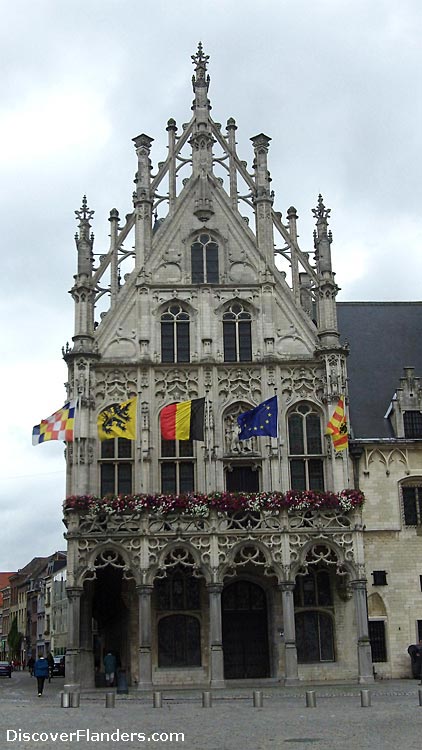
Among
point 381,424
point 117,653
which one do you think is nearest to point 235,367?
point 381,424

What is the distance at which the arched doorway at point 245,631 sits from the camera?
116 feet

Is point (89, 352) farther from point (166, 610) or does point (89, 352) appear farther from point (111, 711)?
point (111, 711)

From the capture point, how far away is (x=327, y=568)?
118 ft

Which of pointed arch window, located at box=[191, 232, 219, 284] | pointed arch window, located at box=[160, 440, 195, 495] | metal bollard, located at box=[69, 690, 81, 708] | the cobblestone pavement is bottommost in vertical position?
the cobblestone pavement

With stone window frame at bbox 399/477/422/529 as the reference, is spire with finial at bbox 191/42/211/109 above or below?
above

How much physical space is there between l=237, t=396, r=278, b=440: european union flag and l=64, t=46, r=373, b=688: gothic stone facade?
7.03 ft

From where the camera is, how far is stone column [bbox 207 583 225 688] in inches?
1280

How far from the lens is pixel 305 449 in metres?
36.6

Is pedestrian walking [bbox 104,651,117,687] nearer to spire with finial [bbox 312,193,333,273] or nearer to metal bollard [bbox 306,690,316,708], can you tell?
metal bollard [bbox 306,690,316,708]

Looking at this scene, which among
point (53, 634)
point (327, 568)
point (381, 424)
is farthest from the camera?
point (53, 634)

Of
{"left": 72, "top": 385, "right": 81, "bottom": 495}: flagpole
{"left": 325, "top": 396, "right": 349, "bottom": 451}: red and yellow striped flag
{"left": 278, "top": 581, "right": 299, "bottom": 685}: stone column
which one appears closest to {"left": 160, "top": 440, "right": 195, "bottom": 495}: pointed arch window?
{"left": 72, "top": 385, "right": 81, "bottom": 495}: flagpole

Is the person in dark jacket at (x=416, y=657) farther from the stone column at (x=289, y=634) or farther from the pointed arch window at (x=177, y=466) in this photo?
the pointed arch window at (x=177, y=466)

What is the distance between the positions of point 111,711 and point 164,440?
563 inches

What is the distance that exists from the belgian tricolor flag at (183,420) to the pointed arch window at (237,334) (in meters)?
3.89
